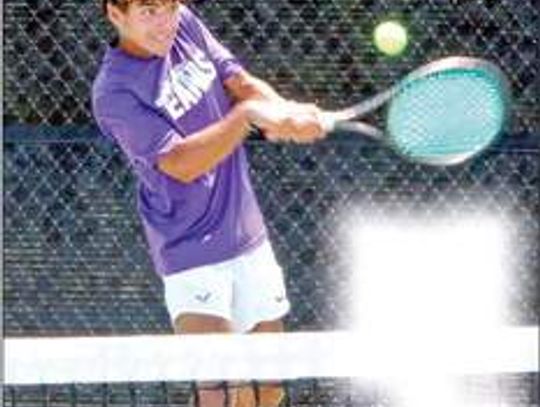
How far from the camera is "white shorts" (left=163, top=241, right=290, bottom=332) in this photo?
3.12 metres

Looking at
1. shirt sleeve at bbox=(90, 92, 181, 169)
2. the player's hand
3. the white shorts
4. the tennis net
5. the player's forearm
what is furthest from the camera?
the white shorts

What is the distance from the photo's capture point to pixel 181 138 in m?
3.05

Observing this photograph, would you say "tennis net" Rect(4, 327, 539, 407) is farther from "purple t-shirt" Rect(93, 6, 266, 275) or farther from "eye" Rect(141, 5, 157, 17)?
"eye" Rect(141, 5, 157, 17)

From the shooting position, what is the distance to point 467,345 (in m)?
2.51

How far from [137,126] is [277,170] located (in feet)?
6.89

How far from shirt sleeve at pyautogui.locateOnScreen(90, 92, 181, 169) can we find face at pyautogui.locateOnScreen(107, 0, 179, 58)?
0.10 metres

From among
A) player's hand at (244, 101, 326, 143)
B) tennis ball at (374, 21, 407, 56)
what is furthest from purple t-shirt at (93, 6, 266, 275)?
tennis ball at (374, 21, 407, 56)

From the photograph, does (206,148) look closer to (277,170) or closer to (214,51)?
(214,51)

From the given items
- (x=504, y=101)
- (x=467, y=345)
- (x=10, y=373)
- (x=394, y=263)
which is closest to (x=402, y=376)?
(x=467, y=345)

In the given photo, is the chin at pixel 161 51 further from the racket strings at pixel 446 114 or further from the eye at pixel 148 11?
the racket strings at pixel 446 114

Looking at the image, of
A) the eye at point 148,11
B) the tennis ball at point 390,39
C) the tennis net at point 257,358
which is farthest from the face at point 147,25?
the tennis ball at point 390,39

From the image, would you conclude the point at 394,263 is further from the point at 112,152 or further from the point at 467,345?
the point at 467,345

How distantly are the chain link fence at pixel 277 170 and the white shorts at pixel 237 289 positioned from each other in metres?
1.78

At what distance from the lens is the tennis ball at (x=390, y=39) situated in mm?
5074
